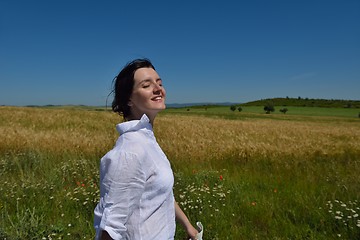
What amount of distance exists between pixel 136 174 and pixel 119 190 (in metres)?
0.11

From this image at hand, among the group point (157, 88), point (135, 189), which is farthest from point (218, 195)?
point (135, 189)

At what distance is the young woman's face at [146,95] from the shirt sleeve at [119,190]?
42 cm

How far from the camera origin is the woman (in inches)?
51.6

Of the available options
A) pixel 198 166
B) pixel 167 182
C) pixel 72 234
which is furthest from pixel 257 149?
pixel 167 182

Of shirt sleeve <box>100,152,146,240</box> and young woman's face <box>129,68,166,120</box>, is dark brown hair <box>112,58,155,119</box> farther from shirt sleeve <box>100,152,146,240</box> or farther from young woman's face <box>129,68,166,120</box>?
shirt sleeve <box>100,152,146,240</box>

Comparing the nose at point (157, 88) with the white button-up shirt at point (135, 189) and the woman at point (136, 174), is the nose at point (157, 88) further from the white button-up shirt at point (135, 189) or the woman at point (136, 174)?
the white button-up shirt at point (135, 189)

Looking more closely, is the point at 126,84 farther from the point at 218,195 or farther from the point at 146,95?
the point at 218,195

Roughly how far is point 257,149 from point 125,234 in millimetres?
6924

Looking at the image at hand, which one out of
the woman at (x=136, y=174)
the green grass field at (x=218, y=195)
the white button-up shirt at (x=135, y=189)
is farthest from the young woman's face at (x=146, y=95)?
the green grass field at (x=218, y=195)

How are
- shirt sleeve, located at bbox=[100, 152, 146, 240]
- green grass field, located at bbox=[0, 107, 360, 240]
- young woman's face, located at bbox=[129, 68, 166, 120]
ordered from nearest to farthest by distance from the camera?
shirt sleeve, located at bbox=[100, 152, 146, 240], young woman's face, located at bbox=[129, 68, 166, 120], green grass field, located at bbox=[0, 107, 360, 240]

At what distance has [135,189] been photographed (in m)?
1.34

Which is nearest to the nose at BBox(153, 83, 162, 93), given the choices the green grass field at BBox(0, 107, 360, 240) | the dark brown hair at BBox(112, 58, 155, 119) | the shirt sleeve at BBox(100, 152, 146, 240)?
the dark brown hair at BBox(112, 58, 155, 119)

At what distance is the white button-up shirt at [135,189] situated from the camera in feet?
4.29

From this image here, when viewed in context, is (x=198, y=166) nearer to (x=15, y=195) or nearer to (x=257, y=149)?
(x=257, y=149)
